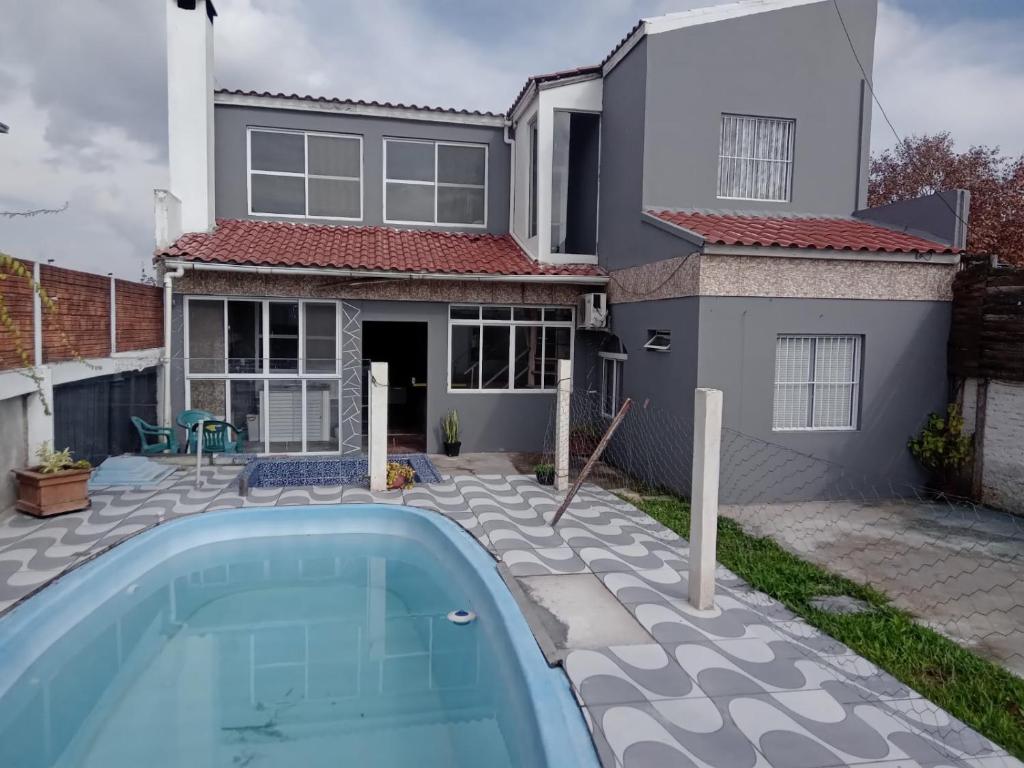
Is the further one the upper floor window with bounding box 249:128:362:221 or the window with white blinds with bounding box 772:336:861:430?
the upper floor window with bounding box 249:128:362:221

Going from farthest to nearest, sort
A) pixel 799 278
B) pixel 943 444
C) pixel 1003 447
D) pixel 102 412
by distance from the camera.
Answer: pixel 102 412
pixel 943 444
pixel 799 278
pixel 1003 447

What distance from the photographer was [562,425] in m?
9.76

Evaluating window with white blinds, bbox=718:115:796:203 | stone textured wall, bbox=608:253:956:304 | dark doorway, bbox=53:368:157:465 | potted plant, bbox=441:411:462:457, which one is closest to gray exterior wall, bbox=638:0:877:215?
window with white blinds, bbox=718:115:796:203

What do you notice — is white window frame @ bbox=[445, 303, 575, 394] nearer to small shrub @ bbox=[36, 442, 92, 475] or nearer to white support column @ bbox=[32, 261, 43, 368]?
small shrub @ bbox=[36, 442, 92, 475]

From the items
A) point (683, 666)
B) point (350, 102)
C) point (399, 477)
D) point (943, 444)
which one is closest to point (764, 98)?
point (943, 444)

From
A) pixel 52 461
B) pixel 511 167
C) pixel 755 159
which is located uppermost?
pixel 511 167

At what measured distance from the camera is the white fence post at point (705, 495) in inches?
227

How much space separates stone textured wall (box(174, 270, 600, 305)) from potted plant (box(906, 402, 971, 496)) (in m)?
6.10

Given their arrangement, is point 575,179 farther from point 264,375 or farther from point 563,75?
point 264,375

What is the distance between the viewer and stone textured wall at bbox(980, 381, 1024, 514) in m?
8.91

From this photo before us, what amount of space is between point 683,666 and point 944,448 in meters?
7.25

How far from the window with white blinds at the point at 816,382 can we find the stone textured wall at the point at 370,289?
4.33 m

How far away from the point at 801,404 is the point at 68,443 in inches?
413

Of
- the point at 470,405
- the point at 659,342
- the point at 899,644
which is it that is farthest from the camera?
the point at 470,405
